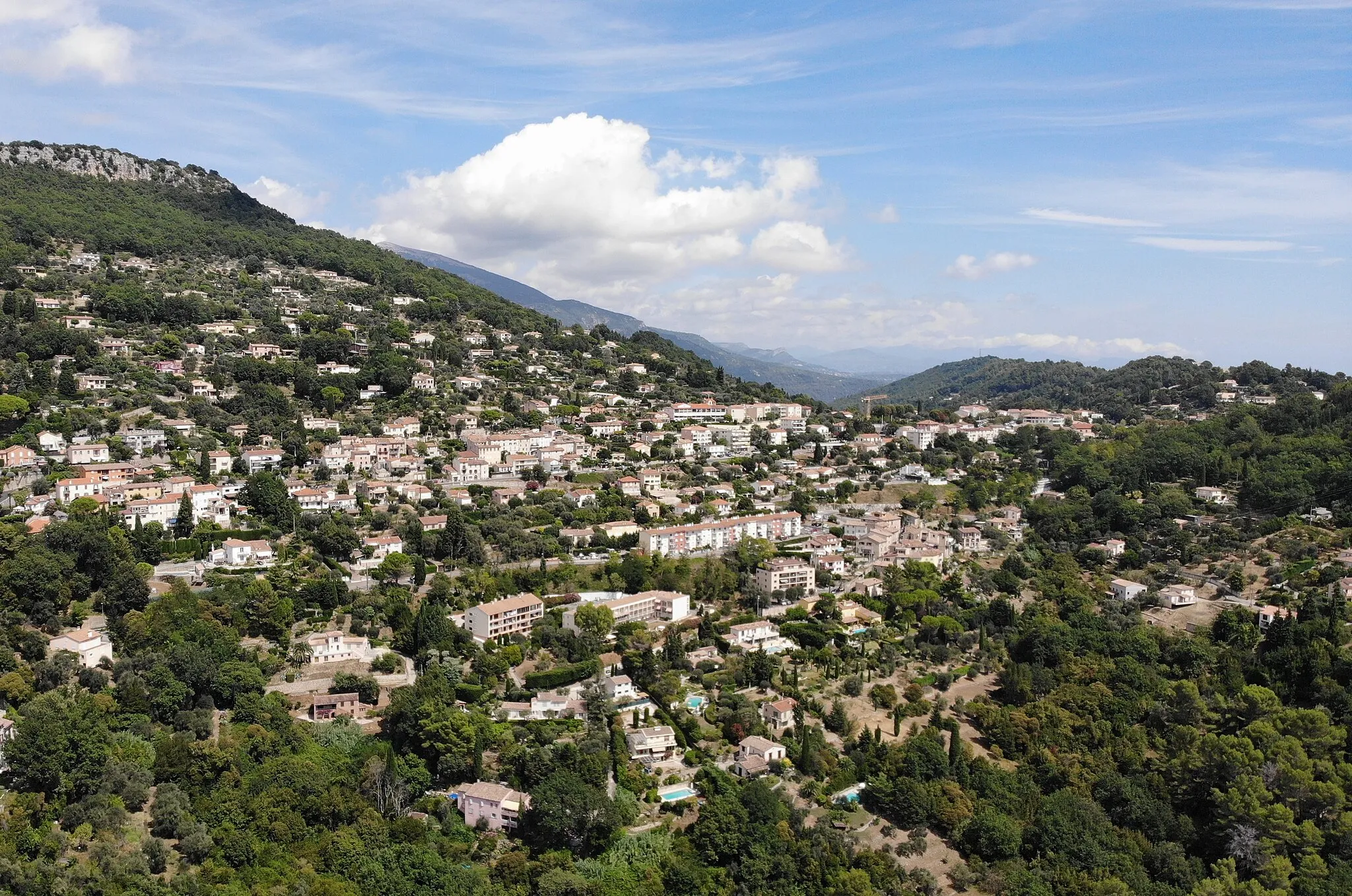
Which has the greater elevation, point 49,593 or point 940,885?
point 49,593

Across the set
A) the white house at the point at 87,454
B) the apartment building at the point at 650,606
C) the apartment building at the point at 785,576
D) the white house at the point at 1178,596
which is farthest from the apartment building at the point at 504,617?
the white house at the point at 1178,596

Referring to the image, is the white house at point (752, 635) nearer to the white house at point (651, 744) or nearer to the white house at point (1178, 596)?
the white house at point (651, 744)

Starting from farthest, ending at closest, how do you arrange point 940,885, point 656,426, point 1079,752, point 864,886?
point 656,426 < point 1079,752 < point 940,885 < point 864,886

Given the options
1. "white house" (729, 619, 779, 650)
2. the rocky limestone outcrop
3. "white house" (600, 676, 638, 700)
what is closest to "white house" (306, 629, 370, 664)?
"white house" (600, 676, 638, 700)

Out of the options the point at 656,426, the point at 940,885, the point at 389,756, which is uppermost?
the point at 656,426

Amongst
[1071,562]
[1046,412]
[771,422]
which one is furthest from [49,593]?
[1046,412]

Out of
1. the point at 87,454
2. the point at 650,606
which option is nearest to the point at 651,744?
the point at 650,606

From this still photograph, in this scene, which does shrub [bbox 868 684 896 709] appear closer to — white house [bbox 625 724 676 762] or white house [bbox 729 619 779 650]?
white house [bbox 729 619 779 650]

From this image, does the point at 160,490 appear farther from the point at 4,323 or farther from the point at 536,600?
the point at 4,323
